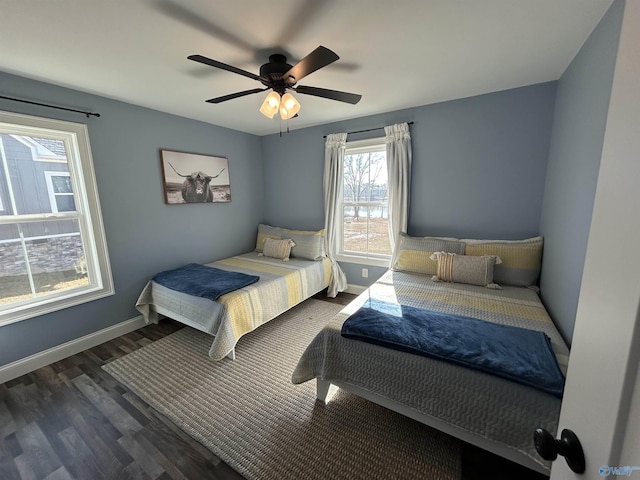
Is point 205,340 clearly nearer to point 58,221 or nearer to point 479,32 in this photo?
point 58,221

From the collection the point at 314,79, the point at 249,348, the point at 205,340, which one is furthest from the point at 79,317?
the point at 314,79

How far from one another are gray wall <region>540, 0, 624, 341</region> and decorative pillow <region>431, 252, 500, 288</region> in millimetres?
386

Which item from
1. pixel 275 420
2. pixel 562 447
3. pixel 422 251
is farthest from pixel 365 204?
pixel 562 447

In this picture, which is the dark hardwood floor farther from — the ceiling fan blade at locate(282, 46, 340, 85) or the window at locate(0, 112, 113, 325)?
the ceiling fan blade at locate(282, 46, 340, 85)

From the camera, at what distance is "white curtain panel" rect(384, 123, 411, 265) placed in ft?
9.48

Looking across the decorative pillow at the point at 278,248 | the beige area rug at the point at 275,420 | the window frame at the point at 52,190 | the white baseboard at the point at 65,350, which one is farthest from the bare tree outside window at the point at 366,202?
the window frame at the point at 52,190

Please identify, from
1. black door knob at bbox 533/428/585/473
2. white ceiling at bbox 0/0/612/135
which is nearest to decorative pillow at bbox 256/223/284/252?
white ceiling at bbox 0/0/612/135

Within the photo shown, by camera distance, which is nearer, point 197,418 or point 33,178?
point 197,418

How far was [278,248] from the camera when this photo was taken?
3.50 m

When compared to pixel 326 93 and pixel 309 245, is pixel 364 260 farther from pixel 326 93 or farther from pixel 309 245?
pixel 326 93

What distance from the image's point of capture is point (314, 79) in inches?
83.3

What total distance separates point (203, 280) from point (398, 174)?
2.44 meters

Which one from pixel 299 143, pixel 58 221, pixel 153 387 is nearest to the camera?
pixel 153 387

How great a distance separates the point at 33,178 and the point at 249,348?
236cm
